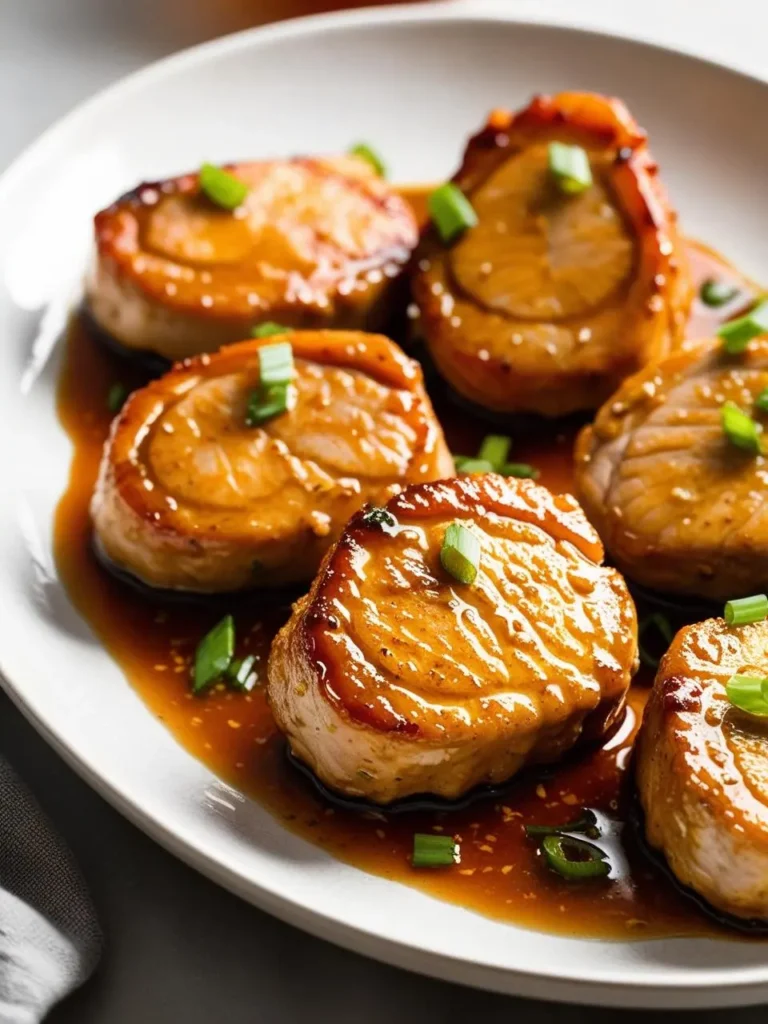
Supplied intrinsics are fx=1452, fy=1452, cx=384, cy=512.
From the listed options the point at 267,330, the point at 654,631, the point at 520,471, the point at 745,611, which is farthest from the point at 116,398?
the point at 745,611

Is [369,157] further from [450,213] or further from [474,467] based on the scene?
[474,467]

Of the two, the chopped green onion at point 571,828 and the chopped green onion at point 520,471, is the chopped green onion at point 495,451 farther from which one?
the chopped green onion at point 571,828

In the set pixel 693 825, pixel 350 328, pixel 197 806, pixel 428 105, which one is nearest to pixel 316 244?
pixel 350 328

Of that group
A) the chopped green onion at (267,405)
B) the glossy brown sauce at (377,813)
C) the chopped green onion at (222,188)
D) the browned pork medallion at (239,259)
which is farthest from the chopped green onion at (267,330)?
the glossy brown sauce at (377,813)

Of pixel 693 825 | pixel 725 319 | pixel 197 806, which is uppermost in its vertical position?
pixel 725 319

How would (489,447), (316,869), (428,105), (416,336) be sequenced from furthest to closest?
(428,105)
(416,336)
(489,447)
(316,869)

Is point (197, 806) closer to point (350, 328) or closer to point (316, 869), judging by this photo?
point (316, 869)
